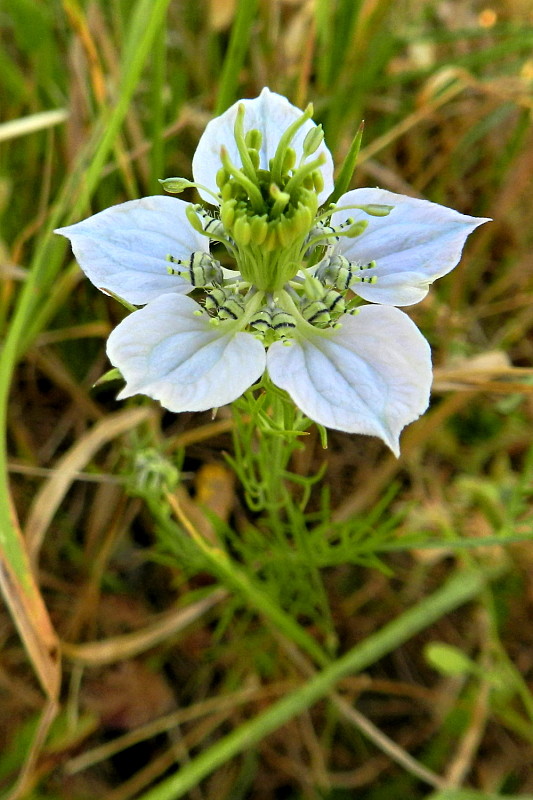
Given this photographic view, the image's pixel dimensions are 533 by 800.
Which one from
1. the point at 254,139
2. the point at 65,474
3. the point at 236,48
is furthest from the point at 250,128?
the point at 65,474

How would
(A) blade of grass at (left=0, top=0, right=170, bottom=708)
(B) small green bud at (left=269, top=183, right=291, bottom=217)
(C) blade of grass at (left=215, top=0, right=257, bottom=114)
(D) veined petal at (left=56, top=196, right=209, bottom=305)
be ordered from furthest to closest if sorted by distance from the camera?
(C) blade of grass at (left=215, top=0, right=257, bottom=114), (A) blade of grass at (left=0, top=0, right=170, bottom=708), (D) veined petal at (left=56, top=196, right=209, bottom=305), (B) small green bud at (left=269, top=183, right=291, bottom=217)

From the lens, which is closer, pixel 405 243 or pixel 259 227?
pixel 259 227

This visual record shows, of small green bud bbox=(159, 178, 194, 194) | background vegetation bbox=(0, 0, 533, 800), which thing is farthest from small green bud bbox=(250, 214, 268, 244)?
background vegetation bbox=(0, 0, 533, 800)

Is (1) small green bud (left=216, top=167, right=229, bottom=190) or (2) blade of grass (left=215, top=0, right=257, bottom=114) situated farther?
(2) blade of grass (left=215, top=0, right=257, bottom=114)

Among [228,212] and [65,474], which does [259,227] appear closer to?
[228,212]

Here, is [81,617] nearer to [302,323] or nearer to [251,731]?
[251,731]

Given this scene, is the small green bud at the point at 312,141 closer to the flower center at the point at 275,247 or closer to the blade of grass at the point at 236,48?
the flower center at the point at 275,247

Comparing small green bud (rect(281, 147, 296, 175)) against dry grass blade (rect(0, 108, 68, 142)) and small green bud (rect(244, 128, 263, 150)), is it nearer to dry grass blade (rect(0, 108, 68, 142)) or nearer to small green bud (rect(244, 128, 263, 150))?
small green bud (rect(244, 128, 263, 150))
